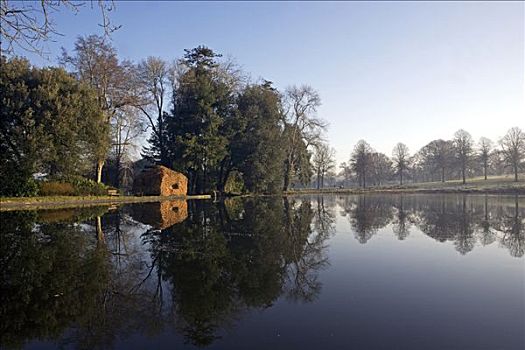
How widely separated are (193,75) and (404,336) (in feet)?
121

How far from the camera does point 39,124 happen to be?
73.7ft

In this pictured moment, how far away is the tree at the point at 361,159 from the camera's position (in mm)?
70500

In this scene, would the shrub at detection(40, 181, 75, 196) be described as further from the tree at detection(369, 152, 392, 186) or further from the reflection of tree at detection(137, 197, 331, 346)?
the tree at detection(369, 152, 392, 186)

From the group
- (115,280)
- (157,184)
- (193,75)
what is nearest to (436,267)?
(115,280)

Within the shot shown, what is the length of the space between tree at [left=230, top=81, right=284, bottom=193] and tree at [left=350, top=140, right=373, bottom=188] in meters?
31.3

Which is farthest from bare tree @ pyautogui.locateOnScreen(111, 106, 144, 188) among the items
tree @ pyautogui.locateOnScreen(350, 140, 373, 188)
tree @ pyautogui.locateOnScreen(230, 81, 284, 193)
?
tree @ pyautogui.locateOnScreen(350, 140, 373, 188)

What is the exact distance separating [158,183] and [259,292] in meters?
27.1

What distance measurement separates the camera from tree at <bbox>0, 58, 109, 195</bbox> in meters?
21.8

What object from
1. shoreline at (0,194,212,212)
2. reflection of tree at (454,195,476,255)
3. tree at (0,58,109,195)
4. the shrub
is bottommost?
reflection of tree at (454,195,476,255)

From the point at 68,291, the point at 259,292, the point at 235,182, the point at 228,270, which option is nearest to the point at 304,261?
the point at 228,270

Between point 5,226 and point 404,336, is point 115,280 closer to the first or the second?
point 404,336

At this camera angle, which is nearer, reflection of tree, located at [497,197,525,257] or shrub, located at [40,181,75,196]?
reflection of tree, located at [497,197,525,257]

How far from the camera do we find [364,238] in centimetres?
1123

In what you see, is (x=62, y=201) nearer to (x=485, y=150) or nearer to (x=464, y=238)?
(x=464, y=238)
